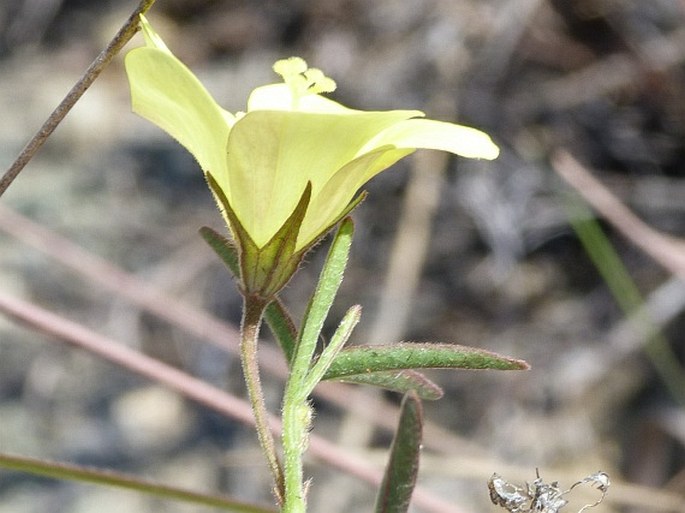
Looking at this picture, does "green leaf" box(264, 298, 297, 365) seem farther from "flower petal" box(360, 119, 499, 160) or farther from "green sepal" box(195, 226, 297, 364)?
"flower petal" box(360, 119, 499, 160)

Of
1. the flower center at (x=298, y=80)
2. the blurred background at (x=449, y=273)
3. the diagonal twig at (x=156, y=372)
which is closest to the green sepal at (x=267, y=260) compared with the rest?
the flower center at (x=298, y=80)

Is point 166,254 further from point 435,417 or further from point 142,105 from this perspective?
point 142,105

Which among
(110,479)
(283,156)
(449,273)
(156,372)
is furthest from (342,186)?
(449,273)

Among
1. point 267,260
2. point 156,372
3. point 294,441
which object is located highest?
point 156,372

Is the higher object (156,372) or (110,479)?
(156,372)

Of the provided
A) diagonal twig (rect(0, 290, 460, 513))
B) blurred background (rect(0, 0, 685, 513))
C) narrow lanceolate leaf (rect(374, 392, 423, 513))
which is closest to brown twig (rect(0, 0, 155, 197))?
narrow lanceolate leaf (rect(374, 392, 423, 513))

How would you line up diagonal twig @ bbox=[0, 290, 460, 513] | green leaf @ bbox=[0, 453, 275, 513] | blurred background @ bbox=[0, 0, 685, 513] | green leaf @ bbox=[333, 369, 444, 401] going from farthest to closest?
blurred background @ bbox=[0, 0, 685, 513], diagonal twig @ bbox=[0, 290, 460, 513], green leaf @ bbox=[0, 453, 275, 513], green leaf @ bbox=[333, 369, 444, 401]

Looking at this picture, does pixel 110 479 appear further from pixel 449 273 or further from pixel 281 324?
pixel 449 273
